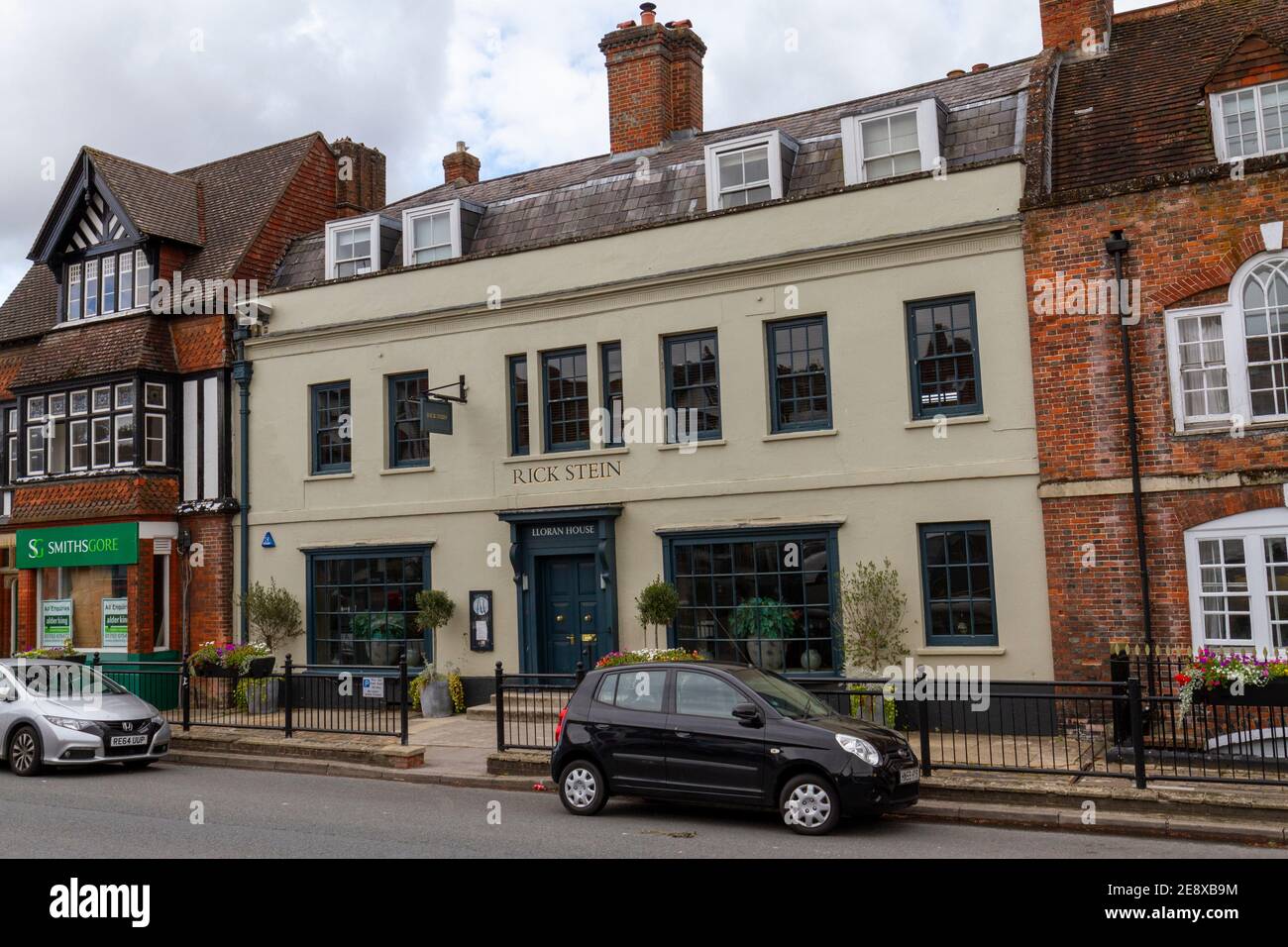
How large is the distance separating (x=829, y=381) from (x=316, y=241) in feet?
38.7

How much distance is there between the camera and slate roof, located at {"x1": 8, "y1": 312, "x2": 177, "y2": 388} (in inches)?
862

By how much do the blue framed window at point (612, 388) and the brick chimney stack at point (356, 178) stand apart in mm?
9349

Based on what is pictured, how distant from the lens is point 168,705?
20234 mm

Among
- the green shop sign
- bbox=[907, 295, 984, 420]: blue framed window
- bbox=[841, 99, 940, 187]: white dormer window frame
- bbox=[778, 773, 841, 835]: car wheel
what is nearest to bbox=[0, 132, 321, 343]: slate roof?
the green shop sign

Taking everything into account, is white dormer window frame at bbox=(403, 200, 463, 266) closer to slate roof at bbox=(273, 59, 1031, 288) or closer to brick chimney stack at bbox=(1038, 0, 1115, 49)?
slate roof at bbox=(273, 59, 1031, 288)

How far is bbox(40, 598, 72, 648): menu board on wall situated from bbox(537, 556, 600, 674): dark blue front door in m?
10.1

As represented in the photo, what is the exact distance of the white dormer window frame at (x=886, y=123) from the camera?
16891 mm

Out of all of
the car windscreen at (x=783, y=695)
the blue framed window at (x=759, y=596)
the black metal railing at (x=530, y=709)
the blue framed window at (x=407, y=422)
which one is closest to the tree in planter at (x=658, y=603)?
the blue framed window at (x=759, y=596)

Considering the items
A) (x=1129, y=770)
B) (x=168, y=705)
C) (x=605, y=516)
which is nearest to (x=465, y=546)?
(x=605, y=516)

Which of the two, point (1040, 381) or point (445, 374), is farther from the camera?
point (445, 374)

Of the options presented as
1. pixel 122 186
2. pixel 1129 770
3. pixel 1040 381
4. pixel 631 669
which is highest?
pixel 122 186

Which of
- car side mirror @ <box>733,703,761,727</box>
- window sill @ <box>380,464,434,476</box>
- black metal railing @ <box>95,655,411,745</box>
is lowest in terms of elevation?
black metal railing @ <box>95,655,411,745</box>

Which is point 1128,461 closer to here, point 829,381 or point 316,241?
point 829,381

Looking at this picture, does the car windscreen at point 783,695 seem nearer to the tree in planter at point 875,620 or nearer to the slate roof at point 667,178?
the tree in planter at point 875,620
